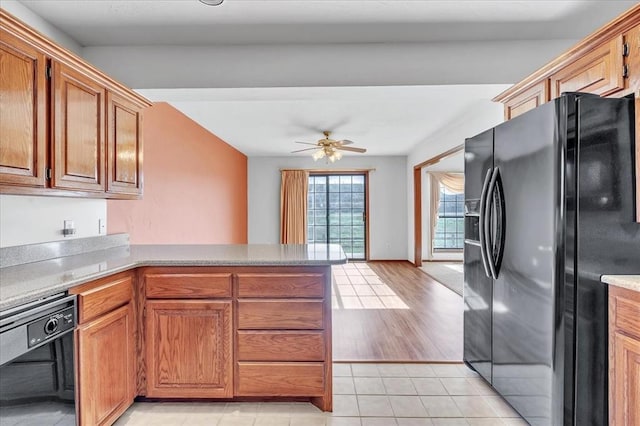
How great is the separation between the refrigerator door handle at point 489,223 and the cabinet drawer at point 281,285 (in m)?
1.00

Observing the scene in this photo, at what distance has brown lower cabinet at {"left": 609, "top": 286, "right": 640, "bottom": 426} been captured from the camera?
1.44m

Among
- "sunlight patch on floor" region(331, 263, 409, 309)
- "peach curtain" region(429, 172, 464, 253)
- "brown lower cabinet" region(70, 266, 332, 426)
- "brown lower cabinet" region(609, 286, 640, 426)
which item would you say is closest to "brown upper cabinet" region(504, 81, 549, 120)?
"brown lower cabinet" region(609, 286, 640, 426)

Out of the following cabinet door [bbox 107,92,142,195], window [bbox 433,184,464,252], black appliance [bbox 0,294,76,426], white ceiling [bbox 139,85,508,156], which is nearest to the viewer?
black appliance [bbox 0,294,76,426]

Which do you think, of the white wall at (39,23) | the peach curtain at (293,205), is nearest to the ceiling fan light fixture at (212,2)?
the white wall at (39,23)

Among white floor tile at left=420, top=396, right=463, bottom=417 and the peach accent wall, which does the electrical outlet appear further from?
white floor tile at left=420, top=396, right=463, bottom=417

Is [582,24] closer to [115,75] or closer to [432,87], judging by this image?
[432,87]

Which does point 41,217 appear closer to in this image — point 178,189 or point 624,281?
point 178,189

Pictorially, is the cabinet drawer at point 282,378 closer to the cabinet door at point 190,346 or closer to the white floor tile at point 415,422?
the cabinet door at point 190,346

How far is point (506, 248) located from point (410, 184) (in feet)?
19.1

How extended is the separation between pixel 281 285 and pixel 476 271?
52.5 inches

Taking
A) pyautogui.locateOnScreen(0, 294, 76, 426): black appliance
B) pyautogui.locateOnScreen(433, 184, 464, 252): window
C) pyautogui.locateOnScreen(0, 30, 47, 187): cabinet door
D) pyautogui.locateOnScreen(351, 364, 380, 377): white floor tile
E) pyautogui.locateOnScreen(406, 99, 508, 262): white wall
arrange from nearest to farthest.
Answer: pyautogui.locateOnScreen(0, 294, 76, 426): black appliance, pyautogui.locateOnScreen(0, 30, 47, 187): cabinet door, pyautogui.locateOnScreen(351, 364, 380, 377): white floor tile, pyautogui.locateOnScreen(406, 99, 508, 262): white wall, pyautogui.locateOnScreen(433, 184, 464, 252): window

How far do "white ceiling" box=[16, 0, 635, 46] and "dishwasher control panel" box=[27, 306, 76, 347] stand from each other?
183 cm

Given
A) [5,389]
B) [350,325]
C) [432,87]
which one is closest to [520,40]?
[432,87]

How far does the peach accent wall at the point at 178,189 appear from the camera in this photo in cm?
335
